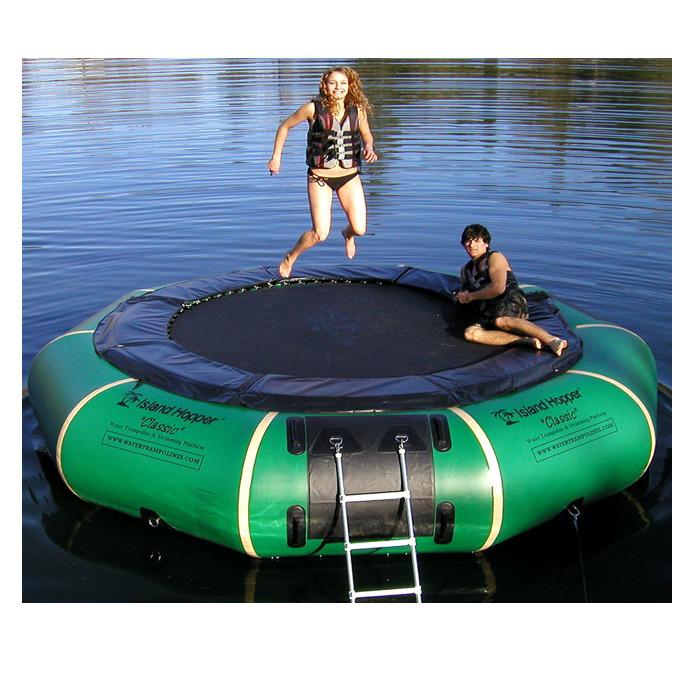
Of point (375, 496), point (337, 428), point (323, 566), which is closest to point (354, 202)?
point (337, 428)

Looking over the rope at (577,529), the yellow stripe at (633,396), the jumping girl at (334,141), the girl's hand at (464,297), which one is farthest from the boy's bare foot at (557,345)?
the jumping girl at (334,141)

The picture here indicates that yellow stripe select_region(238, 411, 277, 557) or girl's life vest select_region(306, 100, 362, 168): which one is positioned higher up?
girl's life vest select_region(306, 100, 362, 168)

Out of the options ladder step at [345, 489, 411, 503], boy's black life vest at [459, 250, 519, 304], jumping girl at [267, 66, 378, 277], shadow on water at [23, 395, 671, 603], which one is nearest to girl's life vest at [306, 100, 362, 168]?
jumping girl at [267, 66, 378, 277]

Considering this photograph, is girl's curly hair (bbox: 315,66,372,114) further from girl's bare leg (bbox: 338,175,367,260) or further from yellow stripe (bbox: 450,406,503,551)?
yellow stripe (bbox: 450,406,503,551)

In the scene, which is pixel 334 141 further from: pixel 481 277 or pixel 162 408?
pixel 162 408

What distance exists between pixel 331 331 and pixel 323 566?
178cm

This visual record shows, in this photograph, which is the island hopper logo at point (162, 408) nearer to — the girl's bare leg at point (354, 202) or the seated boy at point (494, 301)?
the girl's bare leg at point (354, 202)

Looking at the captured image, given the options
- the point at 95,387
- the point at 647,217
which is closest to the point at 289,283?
the point at 95,387

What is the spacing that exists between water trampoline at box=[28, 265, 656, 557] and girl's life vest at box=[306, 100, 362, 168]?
1.12 metres

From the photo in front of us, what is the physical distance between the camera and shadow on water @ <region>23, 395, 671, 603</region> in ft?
14.7

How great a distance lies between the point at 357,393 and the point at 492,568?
116 cm

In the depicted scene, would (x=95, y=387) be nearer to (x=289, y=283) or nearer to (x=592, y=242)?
(x=289, y=283)

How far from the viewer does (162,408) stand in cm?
481

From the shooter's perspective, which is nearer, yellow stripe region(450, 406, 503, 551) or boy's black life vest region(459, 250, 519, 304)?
yellow stripe region(450, 406, 503, 551)
